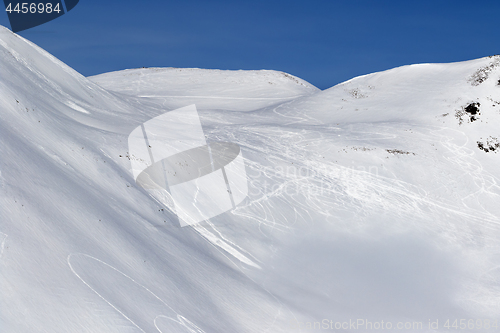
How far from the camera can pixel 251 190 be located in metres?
22.2

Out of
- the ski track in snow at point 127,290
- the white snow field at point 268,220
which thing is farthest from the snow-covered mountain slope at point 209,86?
the ski track in snow at point 127,290

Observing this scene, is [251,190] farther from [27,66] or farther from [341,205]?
[27,66]

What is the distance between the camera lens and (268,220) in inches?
798

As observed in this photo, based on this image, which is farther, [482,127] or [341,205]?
[482,127]

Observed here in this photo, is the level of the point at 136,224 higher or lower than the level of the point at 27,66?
lower

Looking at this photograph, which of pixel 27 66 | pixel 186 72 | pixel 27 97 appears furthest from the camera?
pixel 186 72

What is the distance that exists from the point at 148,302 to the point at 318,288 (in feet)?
26.3

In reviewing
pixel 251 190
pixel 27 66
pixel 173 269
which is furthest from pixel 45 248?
pixel 27 66

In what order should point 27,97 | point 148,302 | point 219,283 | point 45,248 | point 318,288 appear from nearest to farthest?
point 45,248 → point 148,302 → point 219,283 → point 318,288 → point 27,97
